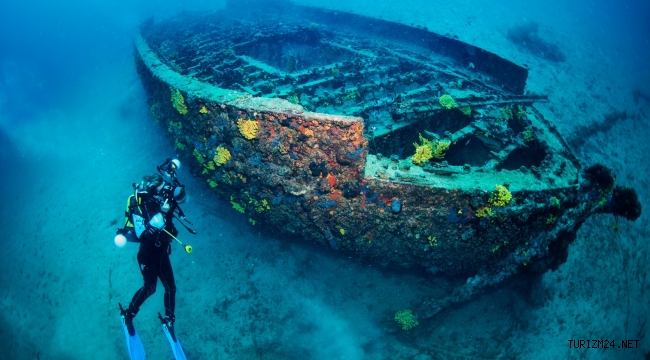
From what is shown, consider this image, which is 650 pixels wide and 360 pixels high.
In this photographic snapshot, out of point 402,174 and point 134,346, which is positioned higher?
point 402,174

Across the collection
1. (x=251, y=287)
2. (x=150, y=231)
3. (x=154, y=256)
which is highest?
(x=150, y=231)

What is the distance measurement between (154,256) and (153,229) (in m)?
0.43

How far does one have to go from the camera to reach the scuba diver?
366 cm

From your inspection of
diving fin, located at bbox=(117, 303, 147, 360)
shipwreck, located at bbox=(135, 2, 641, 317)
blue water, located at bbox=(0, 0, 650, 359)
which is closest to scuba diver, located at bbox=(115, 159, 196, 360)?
diving fin, located at bbox=(117, 303, 147, 360)

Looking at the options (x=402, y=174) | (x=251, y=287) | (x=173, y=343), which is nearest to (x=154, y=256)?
(x=173, y=343)

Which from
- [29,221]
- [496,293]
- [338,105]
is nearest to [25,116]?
[29,221]

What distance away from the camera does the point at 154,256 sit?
153 inches

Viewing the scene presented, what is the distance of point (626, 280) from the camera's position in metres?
5.66

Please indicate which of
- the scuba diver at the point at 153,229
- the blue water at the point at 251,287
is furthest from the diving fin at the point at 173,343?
the blue water at the point at 251,287

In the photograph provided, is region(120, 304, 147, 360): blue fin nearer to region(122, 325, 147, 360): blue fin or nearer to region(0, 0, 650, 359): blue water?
region(122, 325, 147, 360): blue fin

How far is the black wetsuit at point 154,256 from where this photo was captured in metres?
3.70

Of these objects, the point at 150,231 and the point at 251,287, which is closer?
the point at 150,231

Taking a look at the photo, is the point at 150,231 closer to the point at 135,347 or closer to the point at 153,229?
the point at 153,229

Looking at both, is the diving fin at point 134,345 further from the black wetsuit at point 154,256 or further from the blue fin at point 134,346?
the black wetsuit at point 154,256
